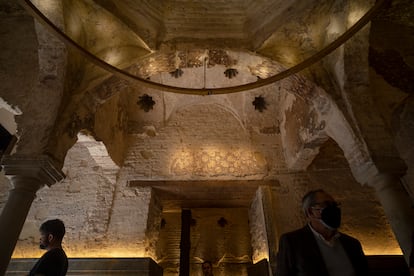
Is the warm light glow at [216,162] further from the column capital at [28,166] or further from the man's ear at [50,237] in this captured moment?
the man's ear at [50,237]

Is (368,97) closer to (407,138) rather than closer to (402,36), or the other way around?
(407,138)

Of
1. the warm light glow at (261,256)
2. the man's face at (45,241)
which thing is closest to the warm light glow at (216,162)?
the warm light glow at (261,256)

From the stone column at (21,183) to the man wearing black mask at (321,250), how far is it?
3.08 meters

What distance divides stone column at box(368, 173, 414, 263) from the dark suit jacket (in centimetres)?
172

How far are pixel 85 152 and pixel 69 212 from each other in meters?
1.46

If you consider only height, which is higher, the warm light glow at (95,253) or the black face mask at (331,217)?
the warm light glow at (95,253)

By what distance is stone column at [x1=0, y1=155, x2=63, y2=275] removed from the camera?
3.21 meters

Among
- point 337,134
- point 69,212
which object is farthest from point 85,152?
point 337,134

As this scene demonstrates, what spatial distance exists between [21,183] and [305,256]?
11.2 feet

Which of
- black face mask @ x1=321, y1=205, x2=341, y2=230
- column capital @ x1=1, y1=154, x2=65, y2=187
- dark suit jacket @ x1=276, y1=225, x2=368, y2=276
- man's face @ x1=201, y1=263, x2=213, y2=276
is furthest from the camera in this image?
man's face @ x1=201, y1=263, x2=213, y2=276

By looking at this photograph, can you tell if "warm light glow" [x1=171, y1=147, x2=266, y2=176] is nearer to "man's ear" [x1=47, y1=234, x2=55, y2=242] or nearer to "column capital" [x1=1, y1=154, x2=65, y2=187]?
"column capital" [x1=1, y1=154, x2=65, y2=187]

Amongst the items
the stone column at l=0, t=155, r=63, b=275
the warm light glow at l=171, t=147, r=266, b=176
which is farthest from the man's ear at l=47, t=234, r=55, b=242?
the warm light glow at l=171, t=147, r=266, b=176

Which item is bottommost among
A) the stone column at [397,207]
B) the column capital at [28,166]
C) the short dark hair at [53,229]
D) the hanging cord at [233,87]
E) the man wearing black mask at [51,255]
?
the man wearing black mask at [51,255]

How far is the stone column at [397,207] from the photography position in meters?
3.18
